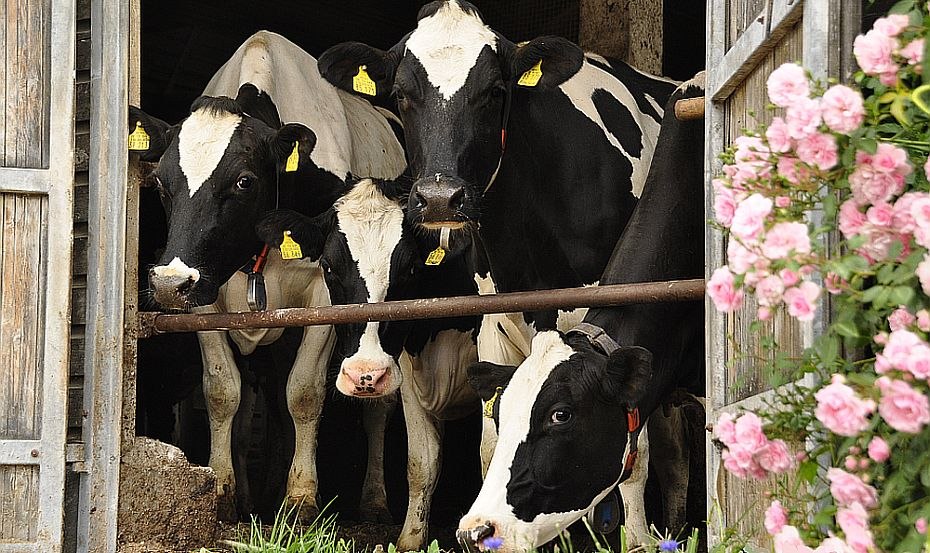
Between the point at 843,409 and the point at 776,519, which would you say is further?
the point at 776,519

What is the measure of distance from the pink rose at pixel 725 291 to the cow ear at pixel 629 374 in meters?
1.78

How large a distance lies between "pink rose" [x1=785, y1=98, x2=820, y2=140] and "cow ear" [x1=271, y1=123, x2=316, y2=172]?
420 cm

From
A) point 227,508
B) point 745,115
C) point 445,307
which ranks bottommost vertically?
point 227,508

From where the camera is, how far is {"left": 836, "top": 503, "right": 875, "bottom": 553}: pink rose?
90.5 inches

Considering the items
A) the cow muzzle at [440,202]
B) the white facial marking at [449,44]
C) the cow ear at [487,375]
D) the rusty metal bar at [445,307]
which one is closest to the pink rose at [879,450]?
the rusty metal bar at [445,307]

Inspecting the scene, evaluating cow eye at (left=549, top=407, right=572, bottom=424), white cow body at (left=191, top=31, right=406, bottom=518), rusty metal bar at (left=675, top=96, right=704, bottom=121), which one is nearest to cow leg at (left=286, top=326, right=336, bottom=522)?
white cow body at (left=191, top=31, right=406, bottom=518)

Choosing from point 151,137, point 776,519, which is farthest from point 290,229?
point 776,519

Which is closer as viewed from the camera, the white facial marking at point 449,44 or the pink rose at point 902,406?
the pink rose at point 902,406

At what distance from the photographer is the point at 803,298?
240cm

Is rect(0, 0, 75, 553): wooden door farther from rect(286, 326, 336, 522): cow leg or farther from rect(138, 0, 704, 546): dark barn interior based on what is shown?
rect(138, 0, 704, 546): dark barn interior

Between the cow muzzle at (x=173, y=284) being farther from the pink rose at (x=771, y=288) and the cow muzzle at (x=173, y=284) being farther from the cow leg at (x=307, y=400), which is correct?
the pink rose at (x=771, y=288)

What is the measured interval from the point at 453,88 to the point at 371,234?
3.23 feet

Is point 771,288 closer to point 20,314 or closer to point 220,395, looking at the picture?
point 20,314

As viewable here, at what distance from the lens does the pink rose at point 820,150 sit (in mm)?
2445
